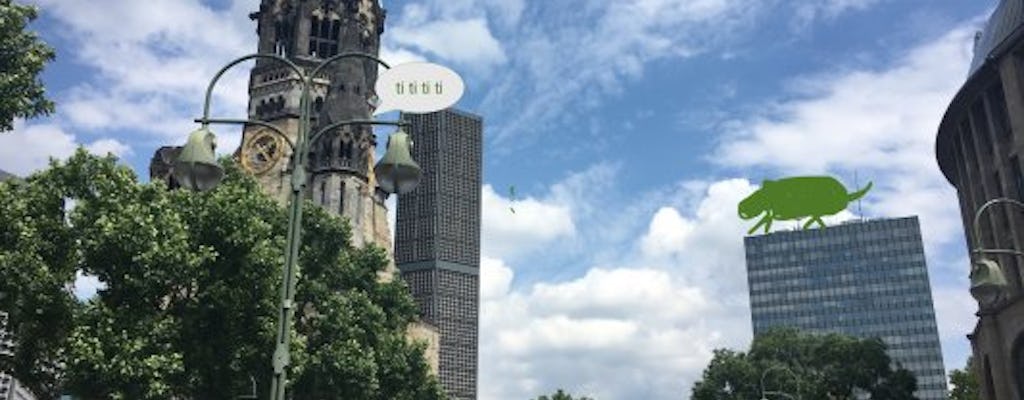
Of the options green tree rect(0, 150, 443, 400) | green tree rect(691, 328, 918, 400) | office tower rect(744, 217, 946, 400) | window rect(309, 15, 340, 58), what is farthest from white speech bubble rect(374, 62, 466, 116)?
office tower rect(744, 217, 946, 400)

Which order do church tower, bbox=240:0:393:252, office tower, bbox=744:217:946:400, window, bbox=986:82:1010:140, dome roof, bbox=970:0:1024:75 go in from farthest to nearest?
office tower, bbox=744:217:946:400 < church tower, bbox=240:0:393:252 < window, bbox=986:82:1010:140 < dome roof, bbox=970:0:1024:75

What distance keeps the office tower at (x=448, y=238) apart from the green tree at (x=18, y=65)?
365 feet

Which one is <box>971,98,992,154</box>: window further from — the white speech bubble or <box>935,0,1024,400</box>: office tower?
the white speech bubble

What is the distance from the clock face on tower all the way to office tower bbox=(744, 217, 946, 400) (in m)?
120

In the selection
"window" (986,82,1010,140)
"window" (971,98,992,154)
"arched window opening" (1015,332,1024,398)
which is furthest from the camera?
"window" (971,98,992,154)

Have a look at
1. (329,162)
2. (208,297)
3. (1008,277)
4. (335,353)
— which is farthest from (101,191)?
(329,162)

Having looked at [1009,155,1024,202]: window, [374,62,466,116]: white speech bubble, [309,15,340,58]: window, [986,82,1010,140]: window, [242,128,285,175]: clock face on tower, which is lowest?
[374,62,466,116]: white speech bubble

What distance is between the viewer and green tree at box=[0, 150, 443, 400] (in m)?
24.4

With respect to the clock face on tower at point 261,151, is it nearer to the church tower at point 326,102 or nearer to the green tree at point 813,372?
the church tower at point 326,102

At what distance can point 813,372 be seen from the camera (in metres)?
61.0

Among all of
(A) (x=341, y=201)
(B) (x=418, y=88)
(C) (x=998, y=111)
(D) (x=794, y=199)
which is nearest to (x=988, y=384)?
(C) (x=998, y=111)

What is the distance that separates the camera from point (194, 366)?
26906 millimetres

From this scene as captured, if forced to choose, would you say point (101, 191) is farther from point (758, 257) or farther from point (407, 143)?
point (758, 257)

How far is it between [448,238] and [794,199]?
379ft
